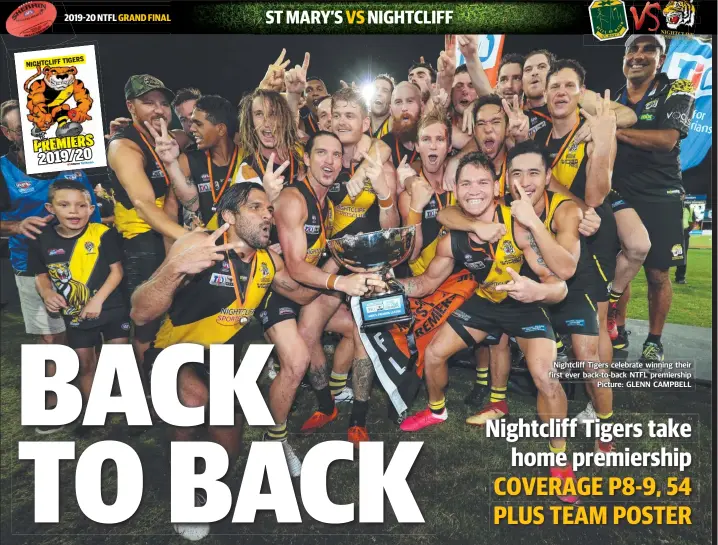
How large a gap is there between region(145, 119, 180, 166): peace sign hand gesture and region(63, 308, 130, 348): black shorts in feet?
2.91

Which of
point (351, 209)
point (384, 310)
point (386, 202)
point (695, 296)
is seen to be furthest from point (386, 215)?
point (695, 296)

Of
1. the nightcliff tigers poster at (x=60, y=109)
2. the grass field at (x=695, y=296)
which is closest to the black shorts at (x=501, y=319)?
the grass field at (x=695, y=296)

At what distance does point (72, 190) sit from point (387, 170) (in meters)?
1.77

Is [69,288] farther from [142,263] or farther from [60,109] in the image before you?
[60,109]

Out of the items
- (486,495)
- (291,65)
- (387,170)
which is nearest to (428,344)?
(486,495)

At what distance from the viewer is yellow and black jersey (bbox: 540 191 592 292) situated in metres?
2.34

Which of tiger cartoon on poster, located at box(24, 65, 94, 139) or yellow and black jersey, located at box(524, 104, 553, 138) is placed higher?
tiger cartoon on poster, located at box(24, 65, 94, 139)

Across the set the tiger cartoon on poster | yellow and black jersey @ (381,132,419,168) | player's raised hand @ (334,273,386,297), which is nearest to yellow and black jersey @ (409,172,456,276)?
yellow and black jersey @ (381,132,419,168)

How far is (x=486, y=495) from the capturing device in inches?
91.9

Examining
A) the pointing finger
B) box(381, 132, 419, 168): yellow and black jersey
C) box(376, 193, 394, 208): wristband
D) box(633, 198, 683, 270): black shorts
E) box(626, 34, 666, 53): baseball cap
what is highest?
box(626, 34, 666, 53): baseball cap

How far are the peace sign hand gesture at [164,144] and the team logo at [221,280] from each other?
26.5 inches

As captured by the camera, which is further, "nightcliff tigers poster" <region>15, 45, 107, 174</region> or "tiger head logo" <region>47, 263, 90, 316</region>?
"tiger head logo" <region>47, 263, 90, 316</region>

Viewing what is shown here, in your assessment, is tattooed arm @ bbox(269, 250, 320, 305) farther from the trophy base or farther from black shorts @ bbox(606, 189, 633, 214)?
black shorts @ bbox(606, 189, 633, 214)

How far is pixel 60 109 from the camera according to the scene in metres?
2.30
